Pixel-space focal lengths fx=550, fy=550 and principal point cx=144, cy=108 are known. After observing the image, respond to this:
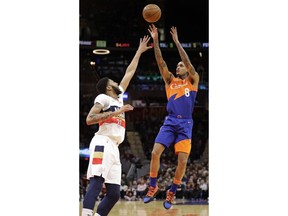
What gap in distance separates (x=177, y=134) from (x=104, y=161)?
155 cm

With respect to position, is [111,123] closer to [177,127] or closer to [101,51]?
[177,127]

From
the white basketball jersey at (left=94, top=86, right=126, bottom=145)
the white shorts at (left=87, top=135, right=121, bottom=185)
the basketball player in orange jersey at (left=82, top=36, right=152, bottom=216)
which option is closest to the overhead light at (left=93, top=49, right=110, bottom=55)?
the basketball player in orange jersey at (left=82, top=36, right=152, bottom=216)

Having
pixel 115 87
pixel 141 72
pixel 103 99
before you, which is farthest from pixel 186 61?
pixel 141 72

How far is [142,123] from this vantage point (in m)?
22.5

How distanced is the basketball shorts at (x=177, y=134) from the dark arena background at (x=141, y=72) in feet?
29.0

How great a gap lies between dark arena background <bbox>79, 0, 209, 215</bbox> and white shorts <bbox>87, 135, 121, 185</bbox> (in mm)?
9766

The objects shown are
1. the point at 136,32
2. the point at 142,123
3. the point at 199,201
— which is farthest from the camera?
the point at 142,123

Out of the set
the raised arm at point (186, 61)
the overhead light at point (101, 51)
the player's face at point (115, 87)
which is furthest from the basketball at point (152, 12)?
the overhead light at point (101, 51)

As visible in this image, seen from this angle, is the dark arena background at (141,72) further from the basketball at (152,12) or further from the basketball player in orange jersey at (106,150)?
the basketball player in orange jersey at (106,150)

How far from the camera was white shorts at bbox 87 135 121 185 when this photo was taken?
7359 mm

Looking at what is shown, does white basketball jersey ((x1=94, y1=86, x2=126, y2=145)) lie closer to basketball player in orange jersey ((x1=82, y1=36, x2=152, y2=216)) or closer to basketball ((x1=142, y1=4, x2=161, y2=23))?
basketball player in orange jersey ((x1=82, y1=36, x2=152, y2=216))
